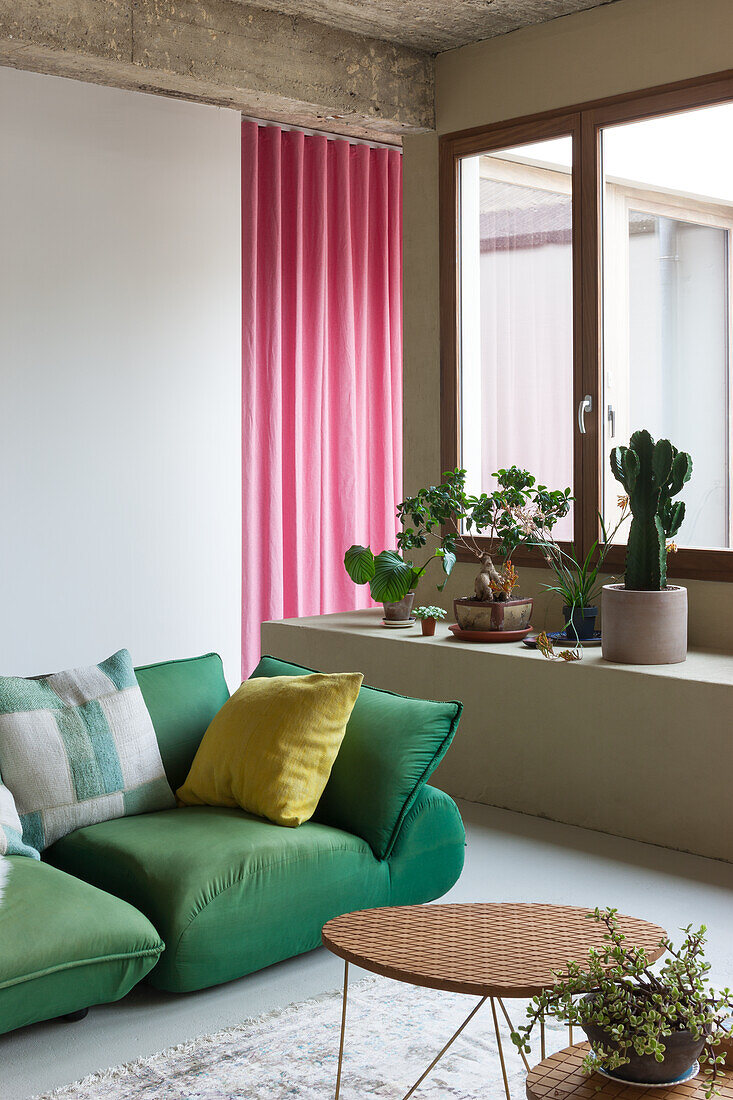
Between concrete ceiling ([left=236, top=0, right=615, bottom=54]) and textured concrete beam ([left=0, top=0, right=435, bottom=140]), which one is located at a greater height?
concrete ceiling ([left=236, top=0, right=615, bottom=54])

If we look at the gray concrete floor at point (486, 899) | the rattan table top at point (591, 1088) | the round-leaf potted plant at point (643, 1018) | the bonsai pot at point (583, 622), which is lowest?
the gray concrete floor at point (486, 899)

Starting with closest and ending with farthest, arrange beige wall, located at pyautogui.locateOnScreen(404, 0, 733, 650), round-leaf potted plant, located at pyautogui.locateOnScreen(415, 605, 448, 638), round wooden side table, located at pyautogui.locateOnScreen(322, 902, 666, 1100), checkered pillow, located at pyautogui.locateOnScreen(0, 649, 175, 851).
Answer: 1. round wooden side table, located at pyautogui.locateOnScreen(322, 902, 666, 1100)
2. checkered pillow, located at pyautogui.locateOnScreen(0, 649, 175, 851)
3. beige wall, located at pyautogui.locateOnScreen(404, 0, 733, 650)
4. round-leaf potted plant, located at pyautogui.locateOnScreen(415, 605, 448, 638)

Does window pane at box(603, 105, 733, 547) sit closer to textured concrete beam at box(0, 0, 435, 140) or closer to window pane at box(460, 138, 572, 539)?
window pane at box(460, 138, 572, 539)

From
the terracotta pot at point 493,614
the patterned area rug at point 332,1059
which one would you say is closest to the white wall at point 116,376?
the terracotta pot at point 493,614

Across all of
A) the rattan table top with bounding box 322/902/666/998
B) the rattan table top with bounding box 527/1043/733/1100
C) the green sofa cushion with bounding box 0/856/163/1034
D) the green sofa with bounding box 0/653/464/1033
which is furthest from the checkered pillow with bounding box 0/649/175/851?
the rattan table top with bounding box 527/1043/733/1100

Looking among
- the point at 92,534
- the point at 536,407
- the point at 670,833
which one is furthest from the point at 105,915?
the point at 536,407

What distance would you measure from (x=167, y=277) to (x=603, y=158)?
181 centimetres

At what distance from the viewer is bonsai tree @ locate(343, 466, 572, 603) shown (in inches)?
172

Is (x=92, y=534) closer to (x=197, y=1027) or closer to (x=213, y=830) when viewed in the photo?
(x=213, y=830)

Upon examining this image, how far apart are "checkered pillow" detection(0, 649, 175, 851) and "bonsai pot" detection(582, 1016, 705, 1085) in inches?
62.4

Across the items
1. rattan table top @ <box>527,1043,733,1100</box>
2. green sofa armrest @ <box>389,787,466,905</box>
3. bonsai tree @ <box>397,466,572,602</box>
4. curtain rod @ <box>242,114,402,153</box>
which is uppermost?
curtain rod @ <box>242,114,402,153</box>

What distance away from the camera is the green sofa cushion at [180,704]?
3078 millimetres

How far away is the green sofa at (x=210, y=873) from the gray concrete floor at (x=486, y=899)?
2.4 inches

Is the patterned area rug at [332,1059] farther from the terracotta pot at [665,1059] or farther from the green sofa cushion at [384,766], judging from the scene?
the terracotta pot at [665,1059]
